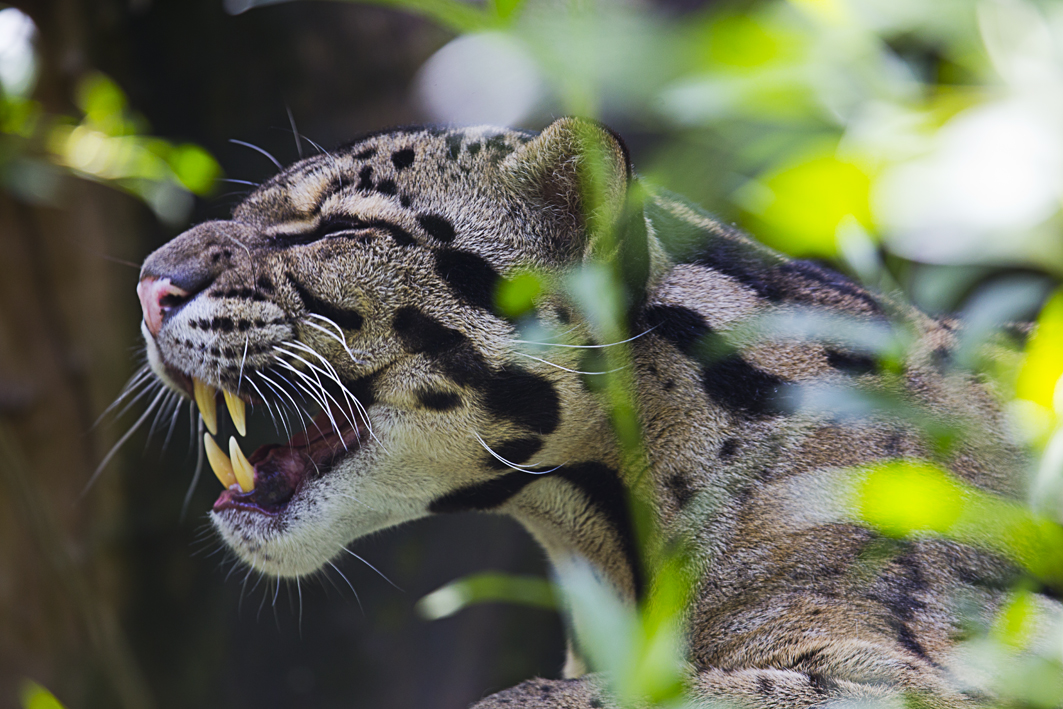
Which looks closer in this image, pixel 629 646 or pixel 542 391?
pixel 629 646

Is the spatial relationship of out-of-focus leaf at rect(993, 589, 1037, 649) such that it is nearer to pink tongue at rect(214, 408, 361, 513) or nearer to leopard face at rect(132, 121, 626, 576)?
leopard face at rect(132, 121, 626, 576)

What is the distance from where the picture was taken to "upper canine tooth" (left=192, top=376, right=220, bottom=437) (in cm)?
222

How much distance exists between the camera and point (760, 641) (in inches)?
75.5

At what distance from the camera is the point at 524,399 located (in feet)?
6.81

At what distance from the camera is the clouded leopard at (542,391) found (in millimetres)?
1984

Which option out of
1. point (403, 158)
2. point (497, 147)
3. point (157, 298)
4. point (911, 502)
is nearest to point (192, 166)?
point (157, 298)

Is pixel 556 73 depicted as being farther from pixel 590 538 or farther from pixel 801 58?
pixel 590 538

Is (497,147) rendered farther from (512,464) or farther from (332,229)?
(512,464)

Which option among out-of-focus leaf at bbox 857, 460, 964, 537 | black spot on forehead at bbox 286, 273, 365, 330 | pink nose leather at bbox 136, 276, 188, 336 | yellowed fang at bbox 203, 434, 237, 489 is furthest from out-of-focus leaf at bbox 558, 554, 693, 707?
pink nose leather at bbox 136, 276, 188, 336

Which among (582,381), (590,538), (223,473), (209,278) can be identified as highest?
(209,278)

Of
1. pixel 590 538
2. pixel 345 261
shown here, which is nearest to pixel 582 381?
pixel 590 538

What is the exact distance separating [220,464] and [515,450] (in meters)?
0.81

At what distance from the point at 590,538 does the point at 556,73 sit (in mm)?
1427

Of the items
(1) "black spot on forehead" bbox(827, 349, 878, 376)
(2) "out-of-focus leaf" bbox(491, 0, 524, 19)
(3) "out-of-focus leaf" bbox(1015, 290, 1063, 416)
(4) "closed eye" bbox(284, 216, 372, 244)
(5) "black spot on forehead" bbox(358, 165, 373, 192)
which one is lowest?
(1) "black spot on forehead" bbox(827, 349, 878, 376)
